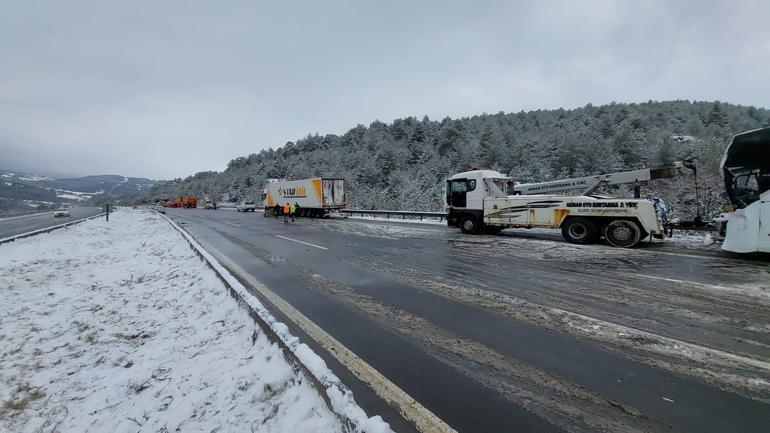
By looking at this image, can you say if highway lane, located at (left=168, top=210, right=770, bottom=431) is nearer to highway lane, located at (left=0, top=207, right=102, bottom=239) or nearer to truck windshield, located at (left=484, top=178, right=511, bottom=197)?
truck windshield, located at (left=484, top=178, right=511, bottom=197)

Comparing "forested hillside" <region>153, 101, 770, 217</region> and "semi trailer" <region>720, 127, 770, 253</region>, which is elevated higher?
"forested hillside" <region>153, 101, 770, 217</region>

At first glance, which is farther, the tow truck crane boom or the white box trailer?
the white box trailer

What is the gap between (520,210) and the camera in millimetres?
14273

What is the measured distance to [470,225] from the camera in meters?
16.4

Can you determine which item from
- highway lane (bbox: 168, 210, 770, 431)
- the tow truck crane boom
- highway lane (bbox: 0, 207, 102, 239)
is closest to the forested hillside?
the tow truck crane boom

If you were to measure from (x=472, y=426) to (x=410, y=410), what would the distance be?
0.48m

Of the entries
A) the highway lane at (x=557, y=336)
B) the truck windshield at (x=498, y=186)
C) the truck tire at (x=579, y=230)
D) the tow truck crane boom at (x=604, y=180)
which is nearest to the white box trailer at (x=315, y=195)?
the truck windshield at (x=498, y=186)

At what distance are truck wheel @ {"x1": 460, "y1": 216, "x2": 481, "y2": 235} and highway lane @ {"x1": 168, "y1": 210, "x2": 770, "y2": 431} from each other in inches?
278

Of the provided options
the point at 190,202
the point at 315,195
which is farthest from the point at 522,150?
the point at 190,202

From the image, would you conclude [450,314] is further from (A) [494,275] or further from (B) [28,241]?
(B) [28,241]

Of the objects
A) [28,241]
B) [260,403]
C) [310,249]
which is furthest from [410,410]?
[28,241]

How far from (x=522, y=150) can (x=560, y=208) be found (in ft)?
204

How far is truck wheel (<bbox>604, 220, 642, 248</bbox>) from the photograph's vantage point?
11375 mm

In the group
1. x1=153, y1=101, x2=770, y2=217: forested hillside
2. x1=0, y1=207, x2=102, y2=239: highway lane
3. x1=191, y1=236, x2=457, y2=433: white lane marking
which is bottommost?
x1=0, y1=207, x2=102, y2=239: highway lane
